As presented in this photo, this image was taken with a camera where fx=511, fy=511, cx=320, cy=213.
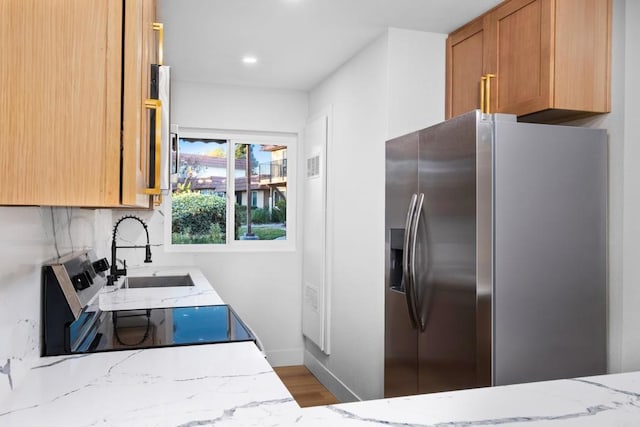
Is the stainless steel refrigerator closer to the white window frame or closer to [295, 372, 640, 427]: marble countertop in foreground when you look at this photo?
[295, 372, 640, 427]: marble countertop in foreground

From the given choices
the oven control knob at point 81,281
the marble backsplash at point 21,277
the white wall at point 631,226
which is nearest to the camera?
the marble backsplash at point 21,277

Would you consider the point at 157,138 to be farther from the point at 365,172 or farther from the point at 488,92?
the point at 365,172

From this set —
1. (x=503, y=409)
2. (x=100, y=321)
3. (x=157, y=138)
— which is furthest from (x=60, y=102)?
(x=100, y=321)

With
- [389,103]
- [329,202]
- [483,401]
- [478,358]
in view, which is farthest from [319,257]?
[483,401]

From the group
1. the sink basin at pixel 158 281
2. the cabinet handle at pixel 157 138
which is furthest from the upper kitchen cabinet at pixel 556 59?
the sink basin at pixel 158 281

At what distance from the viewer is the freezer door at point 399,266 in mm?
2438

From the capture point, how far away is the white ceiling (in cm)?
274

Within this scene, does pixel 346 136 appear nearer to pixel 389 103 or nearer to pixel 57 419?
pixel 389 103

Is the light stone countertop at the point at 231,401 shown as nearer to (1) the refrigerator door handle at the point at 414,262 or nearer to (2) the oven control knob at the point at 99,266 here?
(2) the oven control knob at the point at 99,266

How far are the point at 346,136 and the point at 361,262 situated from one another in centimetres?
96

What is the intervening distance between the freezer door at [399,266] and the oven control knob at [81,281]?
1.34 metres

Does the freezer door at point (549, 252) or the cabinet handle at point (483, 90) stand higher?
the cabinet handle at point (483, 90)

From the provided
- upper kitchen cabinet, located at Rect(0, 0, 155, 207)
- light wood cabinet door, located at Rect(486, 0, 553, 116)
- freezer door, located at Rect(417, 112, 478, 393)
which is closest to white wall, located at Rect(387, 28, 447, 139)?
light wood cabinet door, located at Rect(486, 0, 553, 116)

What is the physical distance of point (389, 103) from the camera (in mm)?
3100
